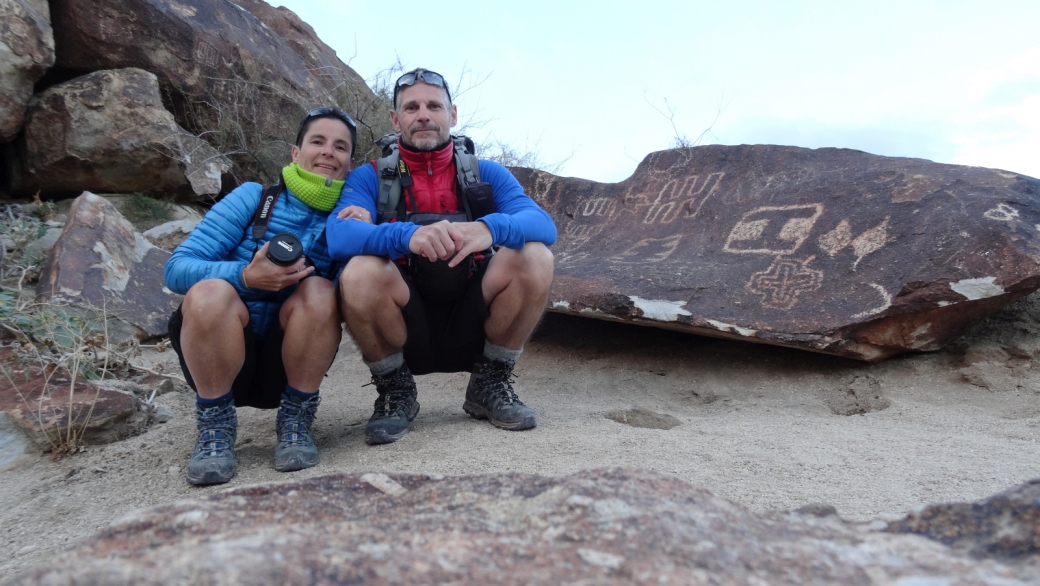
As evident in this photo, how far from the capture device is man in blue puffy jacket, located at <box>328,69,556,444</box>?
93.2 inches

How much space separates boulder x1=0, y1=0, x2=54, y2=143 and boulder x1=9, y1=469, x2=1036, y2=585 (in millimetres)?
4390

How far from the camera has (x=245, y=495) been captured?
1.16m

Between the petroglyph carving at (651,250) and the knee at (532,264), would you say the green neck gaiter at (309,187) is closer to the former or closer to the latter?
the knee at (532,264)

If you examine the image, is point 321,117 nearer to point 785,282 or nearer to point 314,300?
point 314,300

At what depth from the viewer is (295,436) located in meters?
2.29

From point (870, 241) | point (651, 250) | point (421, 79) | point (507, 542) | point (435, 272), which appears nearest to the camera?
point (507, 542)

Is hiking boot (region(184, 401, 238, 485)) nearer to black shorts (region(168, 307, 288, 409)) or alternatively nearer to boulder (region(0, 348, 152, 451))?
black shorts (region(168, 307, 288, 409))

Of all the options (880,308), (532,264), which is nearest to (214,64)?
(532,264)

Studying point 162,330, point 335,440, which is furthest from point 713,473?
point 162,330

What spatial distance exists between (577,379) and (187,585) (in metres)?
3.22

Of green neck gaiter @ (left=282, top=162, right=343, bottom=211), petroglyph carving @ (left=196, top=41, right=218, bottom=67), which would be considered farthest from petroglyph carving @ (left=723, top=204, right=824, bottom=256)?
petroglyph carving @ (left=196, top=41, right=218, bottom=67)

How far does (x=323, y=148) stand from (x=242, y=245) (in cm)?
45

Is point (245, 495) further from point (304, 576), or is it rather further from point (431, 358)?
point (431, 358)

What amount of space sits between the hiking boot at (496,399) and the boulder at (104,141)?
3.52 meters
